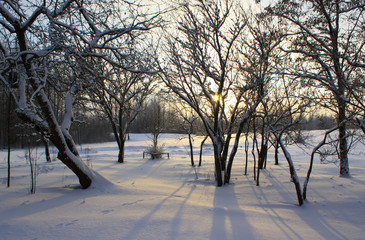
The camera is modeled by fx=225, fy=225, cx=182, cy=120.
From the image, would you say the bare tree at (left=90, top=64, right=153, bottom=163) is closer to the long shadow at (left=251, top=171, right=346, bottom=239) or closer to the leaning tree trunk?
the leaning tree trunk

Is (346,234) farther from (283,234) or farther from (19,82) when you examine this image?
(19,82)

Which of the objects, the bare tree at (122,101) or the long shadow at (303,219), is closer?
the long shadow at (303,219)

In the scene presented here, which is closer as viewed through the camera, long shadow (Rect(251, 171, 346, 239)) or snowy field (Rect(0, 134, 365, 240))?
snowy field (Rect(0, 134, 365, 240))

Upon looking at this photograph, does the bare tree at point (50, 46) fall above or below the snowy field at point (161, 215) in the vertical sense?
above

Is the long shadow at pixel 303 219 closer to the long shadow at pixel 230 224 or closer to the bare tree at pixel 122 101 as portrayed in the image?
the long shadow at pixel 230 224

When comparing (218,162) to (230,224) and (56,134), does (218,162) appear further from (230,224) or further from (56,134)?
(56,134)

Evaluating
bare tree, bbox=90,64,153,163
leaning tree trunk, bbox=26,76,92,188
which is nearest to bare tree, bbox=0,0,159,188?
leaning tree trunk, bbox=26,76,92,188

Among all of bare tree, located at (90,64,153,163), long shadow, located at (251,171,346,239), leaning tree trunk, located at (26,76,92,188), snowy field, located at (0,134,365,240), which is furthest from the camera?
bare tree, located at (90,64,153,163)

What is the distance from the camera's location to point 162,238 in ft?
9.73

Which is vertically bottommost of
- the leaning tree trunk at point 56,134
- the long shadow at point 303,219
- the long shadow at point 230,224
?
the long shadow at point 303,219

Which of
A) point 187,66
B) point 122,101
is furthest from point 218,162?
point 122,101

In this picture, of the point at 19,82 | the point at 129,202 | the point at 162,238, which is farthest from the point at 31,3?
the point at 162,238

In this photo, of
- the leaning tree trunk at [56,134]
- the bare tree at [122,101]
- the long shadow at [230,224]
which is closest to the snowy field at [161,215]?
the long shadow at [230,224]

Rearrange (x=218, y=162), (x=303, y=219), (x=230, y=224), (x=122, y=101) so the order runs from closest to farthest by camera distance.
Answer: (x=230, y=224), (x=303, y=219), (x=218, y=162), (x=122, y=101)
